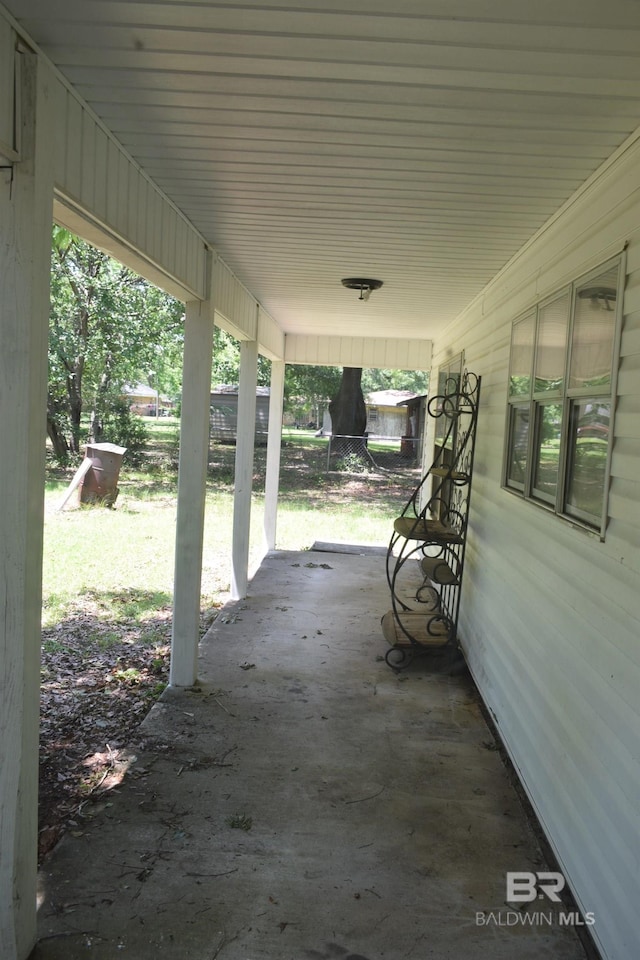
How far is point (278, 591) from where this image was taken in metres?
7.14

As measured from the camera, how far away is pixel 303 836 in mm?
2945

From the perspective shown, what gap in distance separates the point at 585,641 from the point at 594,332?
1.20m

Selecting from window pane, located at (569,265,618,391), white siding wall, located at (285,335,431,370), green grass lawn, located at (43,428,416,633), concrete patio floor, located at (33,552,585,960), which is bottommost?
concrete patio floor, located at (33,552,585,960)

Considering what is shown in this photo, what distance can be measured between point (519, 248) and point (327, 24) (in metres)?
Result: 2.43

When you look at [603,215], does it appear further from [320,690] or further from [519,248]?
[320,690]

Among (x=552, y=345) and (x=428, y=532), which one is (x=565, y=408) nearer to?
(x=552, y=345)

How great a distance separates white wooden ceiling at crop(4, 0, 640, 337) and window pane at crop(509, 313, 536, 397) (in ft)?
1.56

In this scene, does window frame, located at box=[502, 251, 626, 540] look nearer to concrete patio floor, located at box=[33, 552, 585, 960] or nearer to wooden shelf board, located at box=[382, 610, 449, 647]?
concrete patio floor, located at box=[33, 552, 585, 960]

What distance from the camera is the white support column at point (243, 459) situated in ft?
21.5

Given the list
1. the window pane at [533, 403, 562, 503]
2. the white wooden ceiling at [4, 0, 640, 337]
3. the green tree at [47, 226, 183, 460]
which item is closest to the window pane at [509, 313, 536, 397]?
the window pane at [533, 403, 562, 503]

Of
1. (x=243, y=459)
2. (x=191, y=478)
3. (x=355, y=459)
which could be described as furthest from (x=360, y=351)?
(x=355, y=459)

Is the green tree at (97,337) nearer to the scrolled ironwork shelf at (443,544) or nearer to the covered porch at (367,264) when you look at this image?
the scrolled ironwork shelf at (443,544)

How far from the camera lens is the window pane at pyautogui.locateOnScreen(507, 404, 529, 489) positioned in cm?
391

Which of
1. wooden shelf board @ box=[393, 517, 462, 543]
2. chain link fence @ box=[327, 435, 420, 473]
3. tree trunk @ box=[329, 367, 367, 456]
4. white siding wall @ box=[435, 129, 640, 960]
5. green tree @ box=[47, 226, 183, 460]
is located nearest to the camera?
white siding wall @ box=[435, 129, 640, 960]
